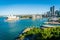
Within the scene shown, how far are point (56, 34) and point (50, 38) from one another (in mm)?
246

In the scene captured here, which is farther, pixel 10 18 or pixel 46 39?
pixel 10 18

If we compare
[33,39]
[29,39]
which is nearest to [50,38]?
[33,39]

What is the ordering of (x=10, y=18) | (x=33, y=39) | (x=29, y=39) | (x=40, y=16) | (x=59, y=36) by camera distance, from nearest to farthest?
(x=59, y=36) → (x=33, y=39) → (x=29, y=39) → (x=10, y=18) → (x=40, y=16)

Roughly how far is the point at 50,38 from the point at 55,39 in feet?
0.71

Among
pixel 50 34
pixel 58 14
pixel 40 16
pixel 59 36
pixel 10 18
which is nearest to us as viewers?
pixel 59 36

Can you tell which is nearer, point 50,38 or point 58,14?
point 50,38

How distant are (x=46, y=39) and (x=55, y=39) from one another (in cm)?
33

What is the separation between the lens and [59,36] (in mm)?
5254

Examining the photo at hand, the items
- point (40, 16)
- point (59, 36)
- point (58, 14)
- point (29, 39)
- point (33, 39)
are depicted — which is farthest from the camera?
point (40, 16)

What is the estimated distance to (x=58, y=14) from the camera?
35.2m

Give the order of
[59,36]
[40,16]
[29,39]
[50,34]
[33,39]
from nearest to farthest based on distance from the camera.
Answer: [59,36]
[50,34]
[33,39]
[29,39]
[40,16]

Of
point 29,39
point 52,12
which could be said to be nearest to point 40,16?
point 52,12

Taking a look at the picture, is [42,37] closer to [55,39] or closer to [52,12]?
[55,39]

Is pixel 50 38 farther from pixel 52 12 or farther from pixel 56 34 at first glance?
pixel 52 12
